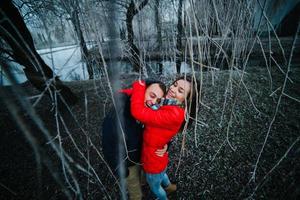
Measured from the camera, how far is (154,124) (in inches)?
35.0

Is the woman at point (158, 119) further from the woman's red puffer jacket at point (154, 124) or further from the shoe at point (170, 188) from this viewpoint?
the shoe at point (170, 188)

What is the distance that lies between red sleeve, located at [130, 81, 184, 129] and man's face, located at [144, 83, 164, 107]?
0.14 ft

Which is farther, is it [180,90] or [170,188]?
[170,188]

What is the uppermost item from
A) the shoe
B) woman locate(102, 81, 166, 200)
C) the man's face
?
the man's face

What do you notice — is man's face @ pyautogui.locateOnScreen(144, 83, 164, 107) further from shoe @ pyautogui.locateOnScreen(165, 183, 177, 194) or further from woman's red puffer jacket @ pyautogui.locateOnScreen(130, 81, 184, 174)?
shoe @ pyautogui.locateOnScreen(165, 183, 177, 194)

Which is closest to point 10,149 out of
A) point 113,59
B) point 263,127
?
point 113,59

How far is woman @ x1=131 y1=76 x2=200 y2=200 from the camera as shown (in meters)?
0.85

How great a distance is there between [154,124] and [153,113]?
7 centimetres

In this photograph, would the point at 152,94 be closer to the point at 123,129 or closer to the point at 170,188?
the point at 123,129

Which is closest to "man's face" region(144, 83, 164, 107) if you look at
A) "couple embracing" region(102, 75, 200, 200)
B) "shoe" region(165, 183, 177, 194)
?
"couple embracing" region(102, 75, 200, 200)

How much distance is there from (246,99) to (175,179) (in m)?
1.64

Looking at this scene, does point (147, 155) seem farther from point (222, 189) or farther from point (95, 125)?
point (95, 125)

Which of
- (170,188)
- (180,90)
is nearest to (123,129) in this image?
(180,90)

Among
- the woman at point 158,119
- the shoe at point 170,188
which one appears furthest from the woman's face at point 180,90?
the shoe at point 170,188
